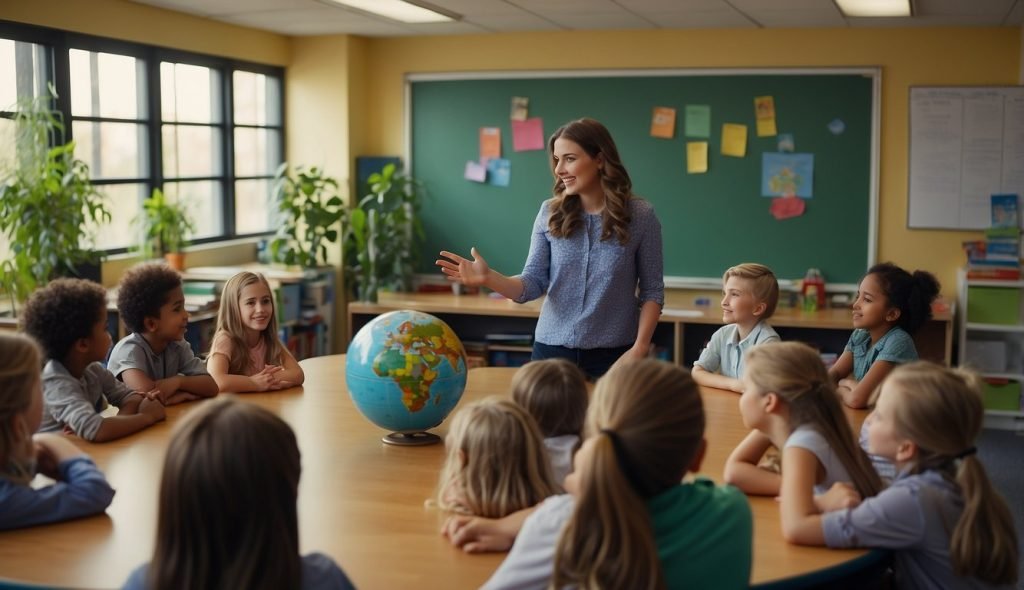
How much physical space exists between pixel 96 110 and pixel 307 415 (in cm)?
316

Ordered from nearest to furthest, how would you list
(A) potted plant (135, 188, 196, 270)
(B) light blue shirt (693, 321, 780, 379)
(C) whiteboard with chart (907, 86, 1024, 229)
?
(B) light blue shirt (693, 321, 780, 379) → (A) potted plant (135, 188, 196, 270) → (C) whiteboard with chart (907, 86, 1024, 229)

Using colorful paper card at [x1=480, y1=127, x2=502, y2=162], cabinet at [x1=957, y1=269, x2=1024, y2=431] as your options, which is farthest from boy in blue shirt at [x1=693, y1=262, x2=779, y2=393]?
colorful paper card at [x1=480, y1=127, x2=502, y2=162]

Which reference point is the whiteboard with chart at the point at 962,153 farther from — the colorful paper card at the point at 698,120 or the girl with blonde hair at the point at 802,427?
the girl with blonde hair at the point at 802,427

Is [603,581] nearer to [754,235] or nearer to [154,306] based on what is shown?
[154,306]

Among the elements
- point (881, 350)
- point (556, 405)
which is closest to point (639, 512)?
point (556, 405)

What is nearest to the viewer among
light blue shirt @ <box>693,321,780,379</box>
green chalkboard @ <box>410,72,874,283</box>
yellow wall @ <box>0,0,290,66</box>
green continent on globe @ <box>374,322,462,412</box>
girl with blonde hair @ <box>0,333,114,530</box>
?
girl with blonde hair @ <box>0,333,114,530</box>

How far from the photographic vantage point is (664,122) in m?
6.57

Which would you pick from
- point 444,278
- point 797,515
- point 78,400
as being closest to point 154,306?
point 78,400

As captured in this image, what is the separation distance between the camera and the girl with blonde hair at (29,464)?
2016 mm

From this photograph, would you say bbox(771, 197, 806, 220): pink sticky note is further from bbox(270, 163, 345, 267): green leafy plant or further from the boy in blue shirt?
the boy in blue shirt

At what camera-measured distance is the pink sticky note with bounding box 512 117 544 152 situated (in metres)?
6.78

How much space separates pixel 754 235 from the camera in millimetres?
6523

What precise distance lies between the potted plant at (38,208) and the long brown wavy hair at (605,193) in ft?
7.80

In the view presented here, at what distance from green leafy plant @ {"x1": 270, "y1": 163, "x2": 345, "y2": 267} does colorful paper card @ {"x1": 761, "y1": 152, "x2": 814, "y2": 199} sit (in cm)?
246
